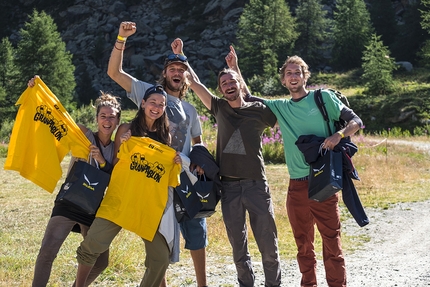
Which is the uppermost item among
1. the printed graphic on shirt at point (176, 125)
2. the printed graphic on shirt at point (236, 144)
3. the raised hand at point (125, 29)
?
the raised hand at point (125, 29)

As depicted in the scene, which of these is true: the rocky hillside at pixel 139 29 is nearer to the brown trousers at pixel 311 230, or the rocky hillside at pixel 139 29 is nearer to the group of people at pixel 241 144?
the group of people at pixel 241 144

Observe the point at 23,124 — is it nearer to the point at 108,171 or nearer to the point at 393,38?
the point at 108,171

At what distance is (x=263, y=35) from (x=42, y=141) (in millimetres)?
55114

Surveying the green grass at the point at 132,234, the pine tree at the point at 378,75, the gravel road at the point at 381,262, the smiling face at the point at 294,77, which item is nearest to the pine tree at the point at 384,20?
the pine tree at the point at 378,75

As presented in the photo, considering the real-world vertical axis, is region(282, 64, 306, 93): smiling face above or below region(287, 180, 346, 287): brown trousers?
above

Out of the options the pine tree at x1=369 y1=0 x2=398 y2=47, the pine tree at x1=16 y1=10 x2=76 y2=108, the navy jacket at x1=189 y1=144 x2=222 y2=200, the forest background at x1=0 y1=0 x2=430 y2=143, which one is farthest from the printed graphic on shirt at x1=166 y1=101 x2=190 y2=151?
the pine tree at x1=369 y1=0 x2=398 y2=47

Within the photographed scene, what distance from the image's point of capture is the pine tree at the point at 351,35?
57.0 metres

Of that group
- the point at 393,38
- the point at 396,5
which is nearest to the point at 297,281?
the point at 393,38

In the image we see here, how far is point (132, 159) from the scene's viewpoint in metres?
4.71

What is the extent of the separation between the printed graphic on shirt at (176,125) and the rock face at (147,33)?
5121cm

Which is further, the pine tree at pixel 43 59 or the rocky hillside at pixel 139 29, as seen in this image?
the rocky hillside at pixel 139 29

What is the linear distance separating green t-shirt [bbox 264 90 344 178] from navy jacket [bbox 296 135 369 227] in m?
0.17

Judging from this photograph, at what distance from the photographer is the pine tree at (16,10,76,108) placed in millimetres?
46500

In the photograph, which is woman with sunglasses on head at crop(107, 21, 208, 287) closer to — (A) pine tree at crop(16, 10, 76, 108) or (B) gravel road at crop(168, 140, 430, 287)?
(B) gravel road at crop(168, 140, 430, 287)
